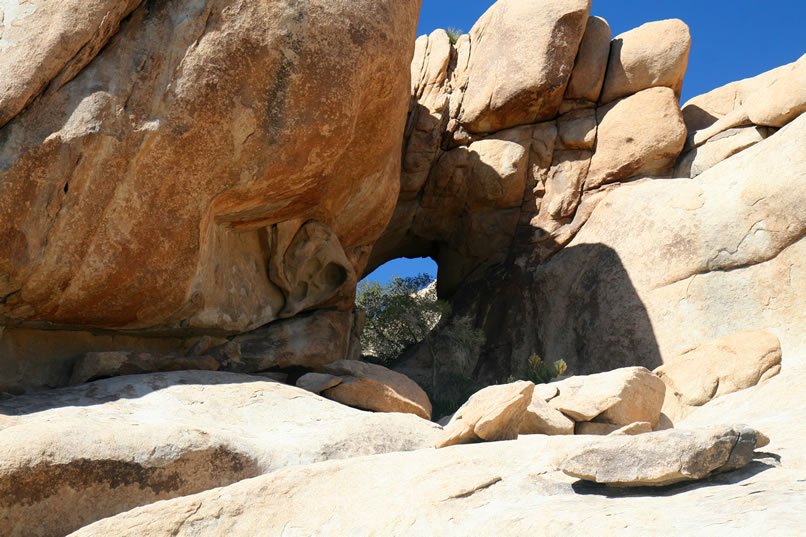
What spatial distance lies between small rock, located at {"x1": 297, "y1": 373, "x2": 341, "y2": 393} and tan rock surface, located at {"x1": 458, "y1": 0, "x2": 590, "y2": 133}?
28.0 ft

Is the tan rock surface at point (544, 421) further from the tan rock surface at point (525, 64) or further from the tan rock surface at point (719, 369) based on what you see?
the tan rock surface at point (525, 64)

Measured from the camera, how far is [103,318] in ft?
32.0

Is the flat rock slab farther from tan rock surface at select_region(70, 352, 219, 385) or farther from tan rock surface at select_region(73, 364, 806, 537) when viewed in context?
tan rock surface at select_region(70, 352, 219, 385)

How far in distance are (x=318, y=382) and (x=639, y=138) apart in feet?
29.6

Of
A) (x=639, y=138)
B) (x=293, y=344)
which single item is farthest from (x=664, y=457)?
(x=639, y=138)

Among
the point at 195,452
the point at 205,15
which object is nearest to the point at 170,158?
the point at 205,15

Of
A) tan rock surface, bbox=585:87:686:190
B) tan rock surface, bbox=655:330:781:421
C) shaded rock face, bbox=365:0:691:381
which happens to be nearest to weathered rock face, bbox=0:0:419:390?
tan rock surface, bbox=655:330:781:421

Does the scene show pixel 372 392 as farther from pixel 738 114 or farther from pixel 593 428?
pixel 738 114

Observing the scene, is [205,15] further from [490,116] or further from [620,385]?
[490,116]

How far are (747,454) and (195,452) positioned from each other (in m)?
4.52

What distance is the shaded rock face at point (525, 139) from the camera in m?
16.2

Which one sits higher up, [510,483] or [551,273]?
[551,273]

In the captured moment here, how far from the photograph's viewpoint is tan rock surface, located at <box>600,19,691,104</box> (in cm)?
1653

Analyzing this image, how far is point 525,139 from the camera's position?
56.5ft
